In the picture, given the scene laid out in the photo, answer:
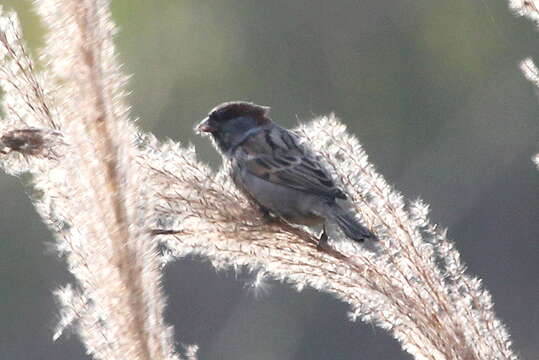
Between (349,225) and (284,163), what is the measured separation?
0.75 meters

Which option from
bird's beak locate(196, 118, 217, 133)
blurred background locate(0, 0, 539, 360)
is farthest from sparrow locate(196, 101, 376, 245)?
blurred background locate(0, 0, 539, 360)

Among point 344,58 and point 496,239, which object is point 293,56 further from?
point 496,239

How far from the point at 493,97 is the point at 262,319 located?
108 inches

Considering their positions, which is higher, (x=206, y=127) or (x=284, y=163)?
(x=206, y=127)

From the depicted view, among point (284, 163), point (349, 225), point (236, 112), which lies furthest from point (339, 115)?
point (349, 225)

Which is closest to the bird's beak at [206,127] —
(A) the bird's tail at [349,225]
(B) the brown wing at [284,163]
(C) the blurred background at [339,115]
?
(B) the brown wing at [284,163]

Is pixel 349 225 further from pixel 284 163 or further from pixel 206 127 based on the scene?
pixel 206 127

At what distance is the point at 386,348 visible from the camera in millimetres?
6824

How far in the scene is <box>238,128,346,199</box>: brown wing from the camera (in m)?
2.88

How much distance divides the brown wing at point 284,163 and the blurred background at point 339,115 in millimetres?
3053

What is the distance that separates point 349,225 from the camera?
237 centimetres

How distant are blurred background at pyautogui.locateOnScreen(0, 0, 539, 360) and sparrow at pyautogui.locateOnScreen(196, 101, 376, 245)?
3.05 m

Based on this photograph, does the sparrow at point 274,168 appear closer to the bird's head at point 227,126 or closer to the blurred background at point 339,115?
the bird's head at point 227,126

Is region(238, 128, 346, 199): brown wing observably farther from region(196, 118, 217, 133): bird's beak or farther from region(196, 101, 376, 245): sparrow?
region(196, 118, 217, 133): bird's beak
